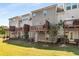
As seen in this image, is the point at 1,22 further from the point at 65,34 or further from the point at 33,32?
the point at 65,34

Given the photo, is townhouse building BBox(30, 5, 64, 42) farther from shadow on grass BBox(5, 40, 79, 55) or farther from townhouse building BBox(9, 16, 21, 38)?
townhouse building BBox(9, 16, 21, 38)

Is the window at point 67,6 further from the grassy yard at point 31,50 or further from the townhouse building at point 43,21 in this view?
the grassy yard at point 31,50

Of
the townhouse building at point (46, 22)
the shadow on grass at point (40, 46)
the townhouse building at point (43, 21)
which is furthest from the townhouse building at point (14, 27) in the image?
the townhouse building at point (43, 21)

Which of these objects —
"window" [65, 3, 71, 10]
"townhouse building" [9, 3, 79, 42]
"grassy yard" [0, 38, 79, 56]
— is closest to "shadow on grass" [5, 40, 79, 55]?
"grassy yard" [0, 38, 79, 56]

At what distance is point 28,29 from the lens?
7.05 meters

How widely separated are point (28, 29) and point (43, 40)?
521 mm

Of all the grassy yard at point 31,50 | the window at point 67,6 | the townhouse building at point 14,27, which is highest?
the window at point 67,6

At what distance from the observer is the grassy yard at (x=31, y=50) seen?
21.1 feet

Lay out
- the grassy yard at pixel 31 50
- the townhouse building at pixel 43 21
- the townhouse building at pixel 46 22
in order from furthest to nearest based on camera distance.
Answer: the townhouse building at pixel 43 21, the townhouse building at pixel 46 22, the grassy yard at pixel 31 50

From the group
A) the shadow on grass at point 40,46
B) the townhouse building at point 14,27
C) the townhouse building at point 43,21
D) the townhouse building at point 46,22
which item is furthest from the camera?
the townhouse building at point 43,21

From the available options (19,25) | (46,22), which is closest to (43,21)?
(46,22)

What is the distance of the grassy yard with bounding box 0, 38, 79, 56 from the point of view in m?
6.43

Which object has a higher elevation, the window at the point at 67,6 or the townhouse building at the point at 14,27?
the window at the point at 67,6

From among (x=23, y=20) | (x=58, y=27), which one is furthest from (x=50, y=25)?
(x=23, y=20)
